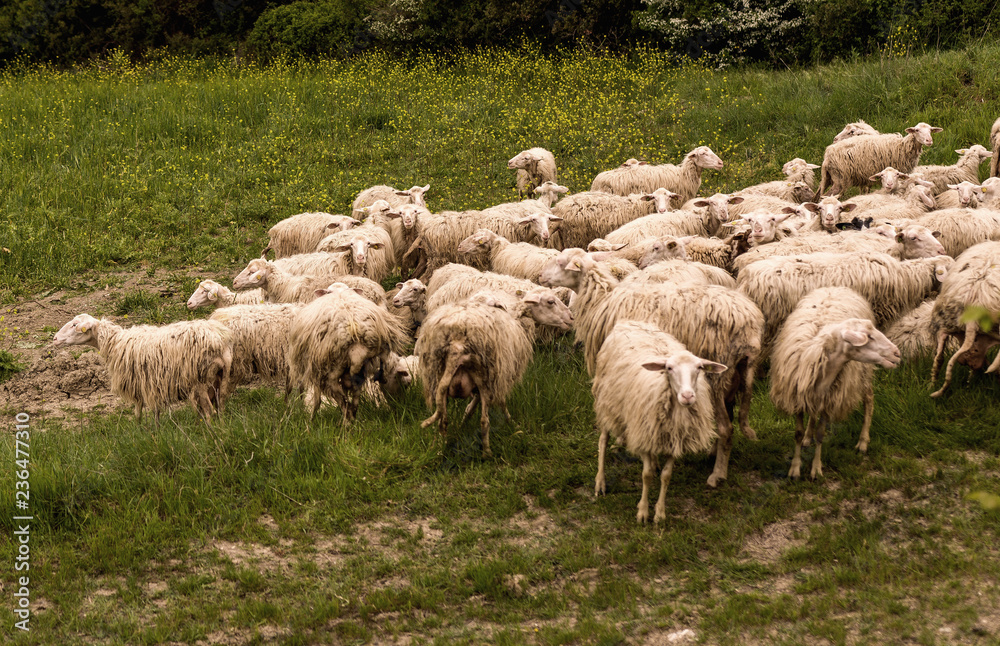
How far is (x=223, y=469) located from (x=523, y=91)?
14.2 meters

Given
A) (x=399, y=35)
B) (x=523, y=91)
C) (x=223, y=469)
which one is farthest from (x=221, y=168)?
(x=223, y=469)

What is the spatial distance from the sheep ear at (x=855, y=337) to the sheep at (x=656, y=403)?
998mm

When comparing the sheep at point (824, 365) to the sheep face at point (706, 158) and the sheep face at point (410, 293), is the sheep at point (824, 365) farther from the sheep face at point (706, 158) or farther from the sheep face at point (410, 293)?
the sheep face at point (706, 158)

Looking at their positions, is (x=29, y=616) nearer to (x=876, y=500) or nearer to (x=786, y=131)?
(x=876, y=500)

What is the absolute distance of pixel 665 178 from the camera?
1380 centimetres

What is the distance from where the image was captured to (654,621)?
6.08 m

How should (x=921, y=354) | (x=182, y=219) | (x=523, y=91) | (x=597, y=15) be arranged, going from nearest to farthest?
1. (x=921, y=354)
2. (x=182, y=219)
3. (x=523, y=91)
4. (x=597, y=15)

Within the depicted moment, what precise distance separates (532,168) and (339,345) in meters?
7.87

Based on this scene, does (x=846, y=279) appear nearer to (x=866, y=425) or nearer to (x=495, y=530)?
(x=866, y=425)

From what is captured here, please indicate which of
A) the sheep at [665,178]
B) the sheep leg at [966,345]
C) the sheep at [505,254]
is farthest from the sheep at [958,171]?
the sheep at [505,254]

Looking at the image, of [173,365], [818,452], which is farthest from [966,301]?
[173,365]

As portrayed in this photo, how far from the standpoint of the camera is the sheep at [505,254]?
1068 cm

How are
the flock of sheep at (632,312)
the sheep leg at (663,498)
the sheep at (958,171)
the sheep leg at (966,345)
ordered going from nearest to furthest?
the sheep leg at (663,498) < the flock of sheep at (632,312) < the sheep leg at (966,345) < the sheep at (958,171)

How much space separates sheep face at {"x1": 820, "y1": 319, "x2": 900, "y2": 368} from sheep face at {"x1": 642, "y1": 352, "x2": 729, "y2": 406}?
1.03m
